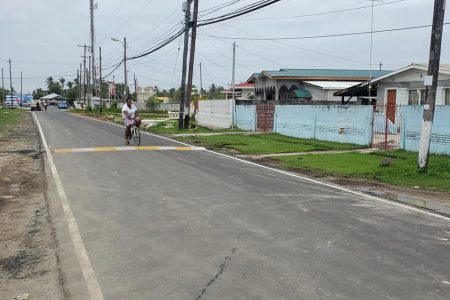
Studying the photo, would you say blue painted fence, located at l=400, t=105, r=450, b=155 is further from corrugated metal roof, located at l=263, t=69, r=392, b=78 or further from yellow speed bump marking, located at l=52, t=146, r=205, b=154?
corrugated metal roof, located at l=263, t=69, r=392, b=78

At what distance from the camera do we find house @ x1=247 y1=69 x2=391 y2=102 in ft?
142

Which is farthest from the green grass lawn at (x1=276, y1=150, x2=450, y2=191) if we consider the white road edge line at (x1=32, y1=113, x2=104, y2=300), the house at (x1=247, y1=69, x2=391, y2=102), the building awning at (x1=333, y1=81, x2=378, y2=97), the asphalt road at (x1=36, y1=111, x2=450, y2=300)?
the house at (x1=247, y1=69, x2=391, y2=102)

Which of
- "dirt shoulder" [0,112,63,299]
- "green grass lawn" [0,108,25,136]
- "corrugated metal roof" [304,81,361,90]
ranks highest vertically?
"corrugated metal roof" [304,81,361,90]

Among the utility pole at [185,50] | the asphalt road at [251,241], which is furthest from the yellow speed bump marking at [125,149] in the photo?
the utility pole at [185,50]

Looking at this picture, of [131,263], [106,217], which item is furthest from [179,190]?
[131,263]

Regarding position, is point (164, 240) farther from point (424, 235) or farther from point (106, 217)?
point (424, 235)

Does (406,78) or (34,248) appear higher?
(406,78)

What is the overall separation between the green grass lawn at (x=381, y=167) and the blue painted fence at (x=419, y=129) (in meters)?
0.49

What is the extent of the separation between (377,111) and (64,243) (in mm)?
15866

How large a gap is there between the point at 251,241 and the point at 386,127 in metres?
13.8

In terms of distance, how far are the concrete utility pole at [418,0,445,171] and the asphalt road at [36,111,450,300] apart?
3.48 metres

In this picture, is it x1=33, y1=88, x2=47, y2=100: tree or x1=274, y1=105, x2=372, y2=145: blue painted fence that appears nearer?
x1=274, y1=105, x2=372, y2=145: blue painted fence

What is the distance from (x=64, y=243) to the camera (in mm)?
6578

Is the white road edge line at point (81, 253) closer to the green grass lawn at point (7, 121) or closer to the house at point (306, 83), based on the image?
the green grass lawn at point (7, 121)
